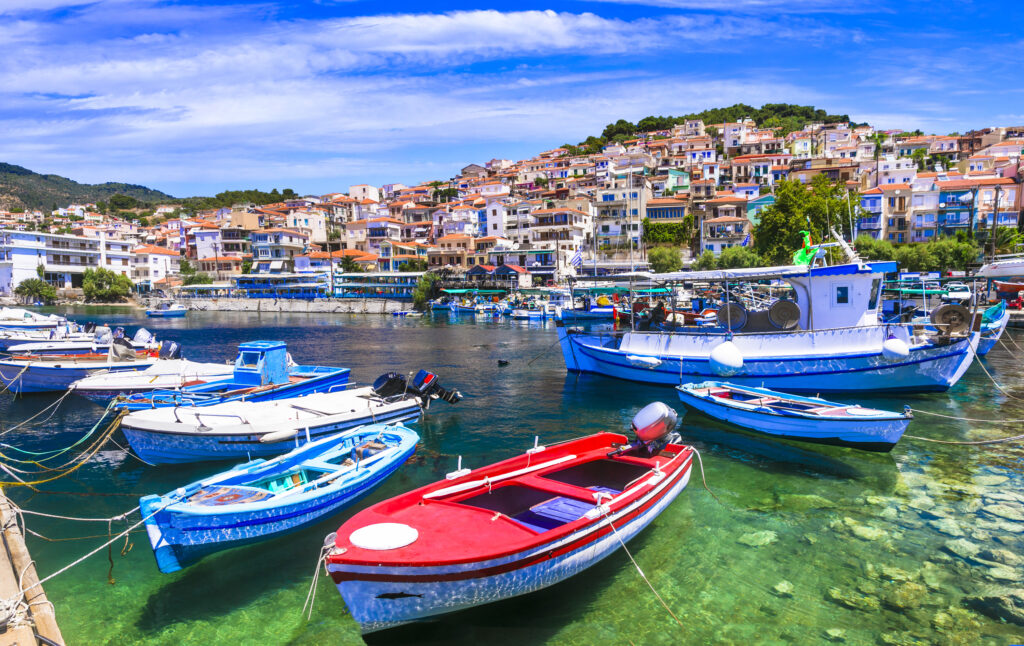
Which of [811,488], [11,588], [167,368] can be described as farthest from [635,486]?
[167,368]

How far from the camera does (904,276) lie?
4703 centimetres

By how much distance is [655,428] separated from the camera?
10.1m

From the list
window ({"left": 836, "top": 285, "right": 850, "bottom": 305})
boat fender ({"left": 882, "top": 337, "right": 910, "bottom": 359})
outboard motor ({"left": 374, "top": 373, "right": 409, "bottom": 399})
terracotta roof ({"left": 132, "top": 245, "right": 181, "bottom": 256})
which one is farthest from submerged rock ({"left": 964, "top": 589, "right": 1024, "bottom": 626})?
terracotta roof ({"left": 132, "top": 245, "right": 181, "bottom": 256})

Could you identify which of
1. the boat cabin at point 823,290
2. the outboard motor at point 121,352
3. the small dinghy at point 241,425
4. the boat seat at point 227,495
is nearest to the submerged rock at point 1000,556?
the boat cabin at point 823,290

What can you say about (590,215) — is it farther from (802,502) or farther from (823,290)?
(802,502)

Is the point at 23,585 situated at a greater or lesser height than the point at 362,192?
lesser

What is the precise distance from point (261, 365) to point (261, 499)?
353 inches

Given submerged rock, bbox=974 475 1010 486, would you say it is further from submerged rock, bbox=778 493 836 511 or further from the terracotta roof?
the terracotta roof

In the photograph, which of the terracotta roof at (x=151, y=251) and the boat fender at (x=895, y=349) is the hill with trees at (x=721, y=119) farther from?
the boat fender at (x=895, y=349)

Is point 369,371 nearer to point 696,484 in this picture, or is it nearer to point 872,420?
point 696,484

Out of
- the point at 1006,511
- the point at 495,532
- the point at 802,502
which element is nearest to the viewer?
the point at 495,532

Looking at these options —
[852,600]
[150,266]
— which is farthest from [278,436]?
[150,266]

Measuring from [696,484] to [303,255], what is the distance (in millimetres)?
87023

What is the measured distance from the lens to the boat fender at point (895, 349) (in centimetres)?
1631
